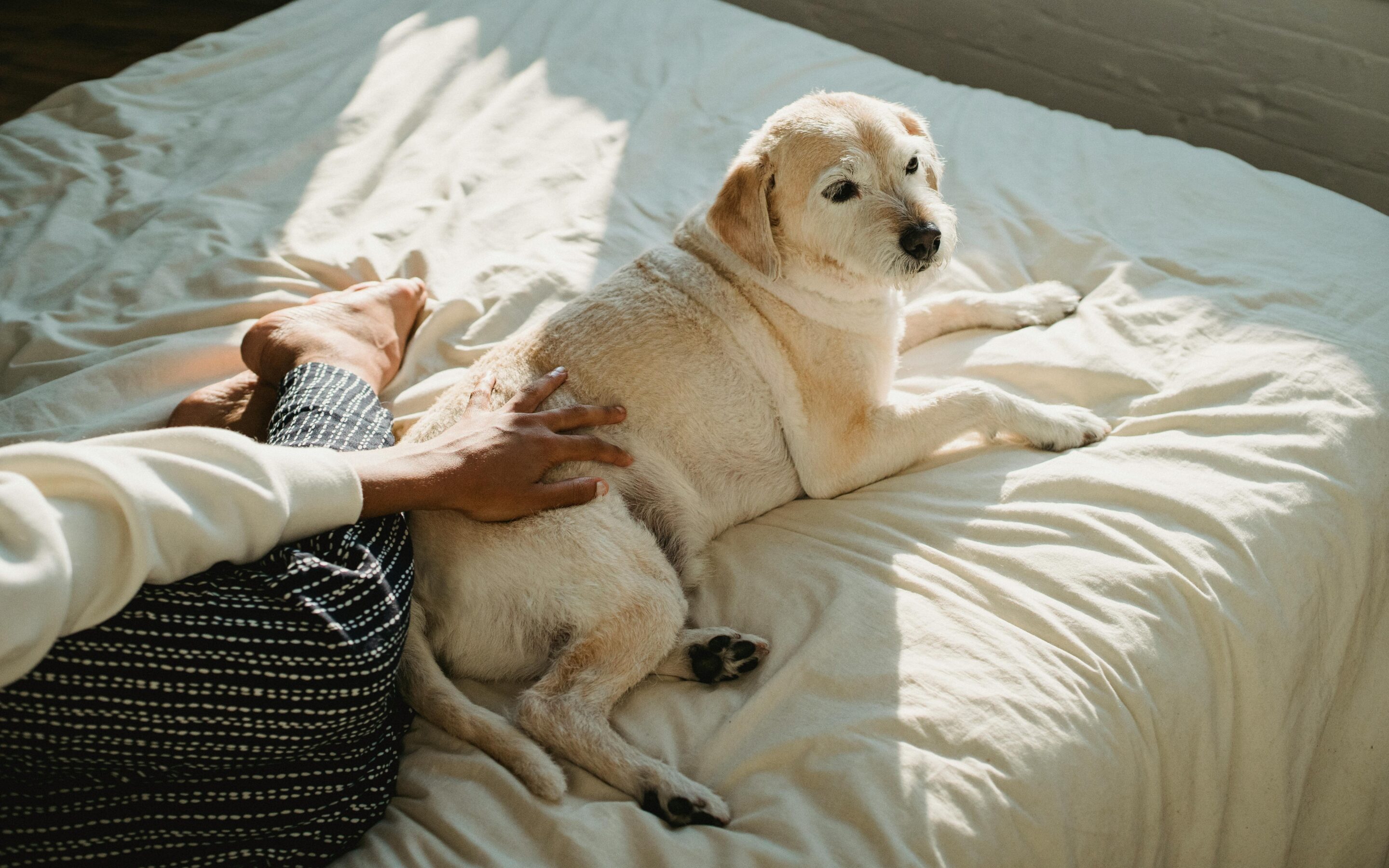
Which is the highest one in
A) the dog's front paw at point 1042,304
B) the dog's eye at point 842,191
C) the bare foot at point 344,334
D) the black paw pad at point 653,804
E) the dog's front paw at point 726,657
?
the dog's eye at point 842,191

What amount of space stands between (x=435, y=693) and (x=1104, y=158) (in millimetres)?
2504

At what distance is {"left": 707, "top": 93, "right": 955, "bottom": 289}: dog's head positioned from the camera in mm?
2059

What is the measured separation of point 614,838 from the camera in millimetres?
1433

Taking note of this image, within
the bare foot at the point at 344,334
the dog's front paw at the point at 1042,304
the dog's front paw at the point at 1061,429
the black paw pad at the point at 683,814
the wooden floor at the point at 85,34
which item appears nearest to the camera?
the black paw pad at the point at 683,814

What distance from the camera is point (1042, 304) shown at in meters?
2.39

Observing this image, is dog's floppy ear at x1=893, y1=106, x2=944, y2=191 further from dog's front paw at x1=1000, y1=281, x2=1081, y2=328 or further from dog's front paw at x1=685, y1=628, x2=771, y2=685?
dog's front paw at x1=685, y1=628, x2=771, y2=685

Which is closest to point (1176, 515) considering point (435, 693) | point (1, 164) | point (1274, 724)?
point (1274, 724)

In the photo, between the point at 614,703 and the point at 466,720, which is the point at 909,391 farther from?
the point at 466,720

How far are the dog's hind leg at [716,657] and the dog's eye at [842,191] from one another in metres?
0.99

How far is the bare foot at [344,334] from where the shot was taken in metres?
2.22

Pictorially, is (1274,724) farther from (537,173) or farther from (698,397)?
(537,173)

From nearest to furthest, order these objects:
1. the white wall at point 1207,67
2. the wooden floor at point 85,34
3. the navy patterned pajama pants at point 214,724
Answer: the navy patterned pajama pants at point 214,724 → the white wall at point 1207,67 → the wooden floor at point 85,34

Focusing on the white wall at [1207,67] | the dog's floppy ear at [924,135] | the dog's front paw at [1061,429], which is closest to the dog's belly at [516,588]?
the dog's front paw at [1061,429]

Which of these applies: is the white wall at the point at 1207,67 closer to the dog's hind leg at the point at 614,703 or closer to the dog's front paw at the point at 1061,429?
the dog's front paw at the point at 1061,429
